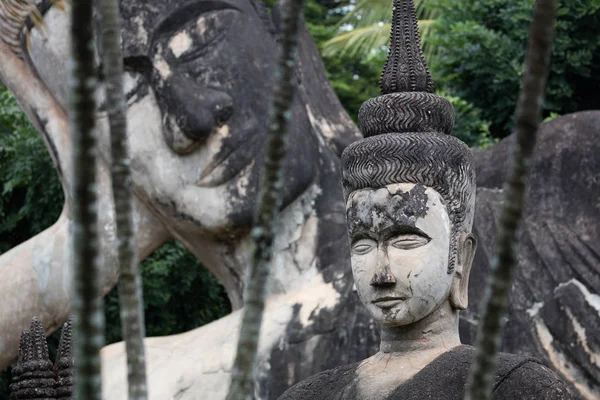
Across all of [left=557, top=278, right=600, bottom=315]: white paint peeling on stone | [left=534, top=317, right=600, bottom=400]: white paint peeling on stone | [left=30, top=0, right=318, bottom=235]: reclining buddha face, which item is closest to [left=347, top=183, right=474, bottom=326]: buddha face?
[left=534, top=317, right=600, bottom=400]: white paint peeling on stone

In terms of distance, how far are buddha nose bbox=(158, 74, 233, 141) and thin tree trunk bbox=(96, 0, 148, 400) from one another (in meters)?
5.03

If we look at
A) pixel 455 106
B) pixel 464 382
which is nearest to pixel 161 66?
pixel 455 106

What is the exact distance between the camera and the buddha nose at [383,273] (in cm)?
385

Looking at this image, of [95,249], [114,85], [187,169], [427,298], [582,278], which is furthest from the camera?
[187,169]

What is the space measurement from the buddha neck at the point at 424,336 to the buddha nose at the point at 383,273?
0.57ft

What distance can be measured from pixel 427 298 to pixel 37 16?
145 cm

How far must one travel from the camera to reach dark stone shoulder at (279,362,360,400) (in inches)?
157

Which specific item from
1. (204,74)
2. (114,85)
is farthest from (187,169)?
(114,85)

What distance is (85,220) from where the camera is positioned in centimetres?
216

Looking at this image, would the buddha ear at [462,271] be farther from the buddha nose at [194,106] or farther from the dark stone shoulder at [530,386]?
the buddha nose at [194,106]

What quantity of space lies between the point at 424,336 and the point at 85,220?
1953 millimetres

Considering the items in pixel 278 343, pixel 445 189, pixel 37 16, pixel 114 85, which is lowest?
pixel 278 343

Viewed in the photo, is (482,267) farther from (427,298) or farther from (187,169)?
(427,298)

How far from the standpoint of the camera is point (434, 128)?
4.05 meters
